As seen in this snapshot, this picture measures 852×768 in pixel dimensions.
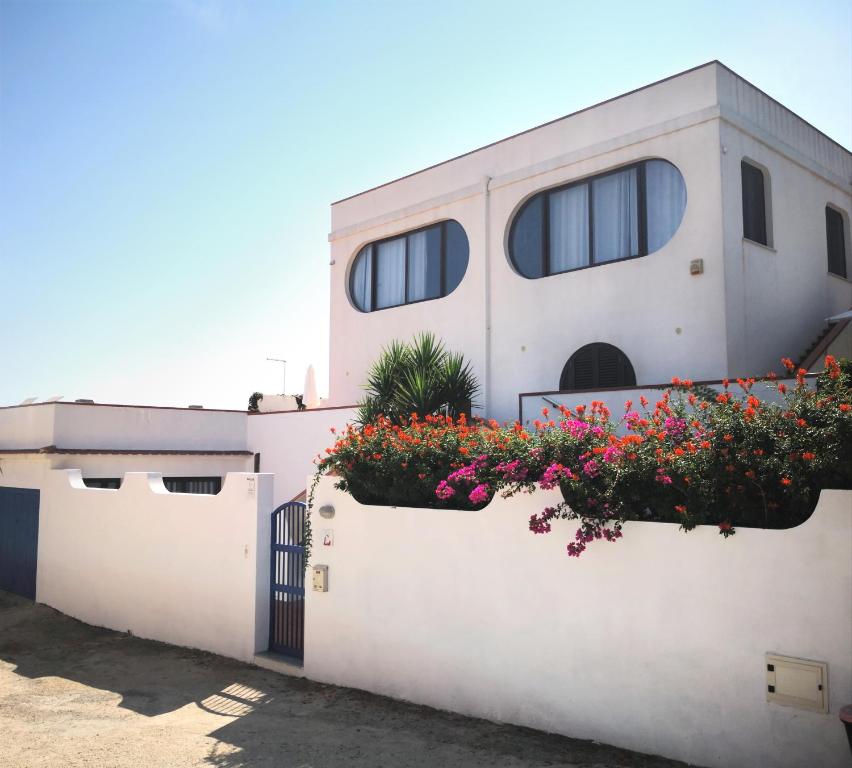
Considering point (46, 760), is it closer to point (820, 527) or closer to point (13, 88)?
point (820, 527)

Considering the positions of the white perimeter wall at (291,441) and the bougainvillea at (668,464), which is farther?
the white perimeter wall at (291,441)

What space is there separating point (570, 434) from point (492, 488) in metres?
0.92

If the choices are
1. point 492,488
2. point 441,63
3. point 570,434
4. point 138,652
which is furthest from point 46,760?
point 441,63

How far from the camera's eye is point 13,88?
1293cm

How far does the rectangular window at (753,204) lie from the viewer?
12.6 m

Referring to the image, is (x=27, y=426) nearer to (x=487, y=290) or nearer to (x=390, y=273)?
(x=390, y=273)

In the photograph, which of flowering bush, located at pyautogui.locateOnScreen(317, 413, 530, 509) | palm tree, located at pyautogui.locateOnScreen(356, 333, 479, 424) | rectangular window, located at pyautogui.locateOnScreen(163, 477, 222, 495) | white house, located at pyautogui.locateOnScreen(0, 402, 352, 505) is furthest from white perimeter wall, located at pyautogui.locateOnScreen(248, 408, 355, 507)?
flowering bush, located at pyautogui.locateOnScreen(317, 413, 530, 509)

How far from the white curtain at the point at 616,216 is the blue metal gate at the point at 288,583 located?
7.36 metres

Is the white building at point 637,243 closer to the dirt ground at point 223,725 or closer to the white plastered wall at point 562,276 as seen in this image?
the white plastered wall at point 562,276

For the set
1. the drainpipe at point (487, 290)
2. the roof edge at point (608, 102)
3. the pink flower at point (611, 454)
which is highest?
the roof edge at point (608, 102)

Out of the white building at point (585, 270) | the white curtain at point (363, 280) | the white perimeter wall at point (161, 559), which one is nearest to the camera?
the white perimeter wall at point (161, 559)

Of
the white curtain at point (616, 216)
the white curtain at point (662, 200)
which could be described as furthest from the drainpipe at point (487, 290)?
the white curtain at point (662, 200)

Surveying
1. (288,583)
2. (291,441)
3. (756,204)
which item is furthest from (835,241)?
(288,583)

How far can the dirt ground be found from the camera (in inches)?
246
